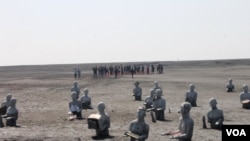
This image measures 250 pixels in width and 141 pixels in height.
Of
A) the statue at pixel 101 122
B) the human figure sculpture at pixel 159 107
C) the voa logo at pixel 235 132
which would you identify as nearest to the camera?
the voa logo at pixel 235 132

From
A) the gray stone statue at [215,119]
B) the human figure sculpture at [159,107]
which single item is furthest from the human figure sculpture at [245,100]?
the gray stone statue at [215,119]

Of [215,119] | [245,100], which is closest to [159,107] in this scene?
[215,119]

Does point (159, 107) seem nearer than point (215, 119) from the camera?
No

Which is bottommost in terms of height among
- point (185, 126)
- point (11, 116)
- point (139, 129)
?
point (11, 116)

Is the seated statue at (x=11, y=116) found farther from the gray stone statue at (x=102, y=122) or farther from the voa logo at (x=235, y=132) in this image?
the voa logo at (x=235, y=132)

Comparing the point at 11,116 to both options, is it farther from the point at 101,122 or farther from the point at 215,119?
the point at 215,119

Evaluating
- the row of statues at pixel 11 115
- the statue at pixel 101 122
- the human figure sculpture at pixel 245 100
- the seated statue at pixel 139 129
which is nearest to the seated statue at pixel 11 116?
the row of statues at pixel 11 115

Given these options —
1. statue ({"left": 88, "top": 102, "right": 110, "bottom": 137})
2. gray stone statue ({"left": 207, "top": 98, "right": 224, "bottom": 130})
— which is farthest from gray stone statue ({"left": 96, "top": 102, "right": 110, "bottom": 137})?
gray stone statue ({"left": 207, "top": 98, "right": 224, "bottom": 130})

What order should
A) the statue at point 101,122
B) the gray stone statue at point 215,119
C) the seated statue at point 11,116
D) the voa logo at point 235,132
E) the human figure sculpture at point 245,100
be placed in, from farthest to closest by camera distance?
the human figure sculpture at point 245,100, the seated statue at point 11,116, the gray stone statue at point 215,119, the statue at point 101,122, the voa logo at point 235,132

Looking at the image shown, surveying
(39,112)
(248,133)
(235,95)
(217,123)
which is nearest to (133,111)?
(39,112)

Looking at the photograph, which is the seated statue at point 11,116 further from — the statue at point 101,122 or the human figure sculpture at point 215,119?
the human figure sculpture at point 215,119

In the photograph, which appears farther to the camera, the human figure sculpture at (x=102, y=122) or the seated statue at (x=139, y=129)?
the human figure sculpture at (x=102, y=122)

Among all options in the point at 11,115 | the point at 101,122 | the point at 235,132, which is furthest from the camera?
the point at 11,115

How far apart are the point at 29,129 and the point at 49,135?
6.92ft
